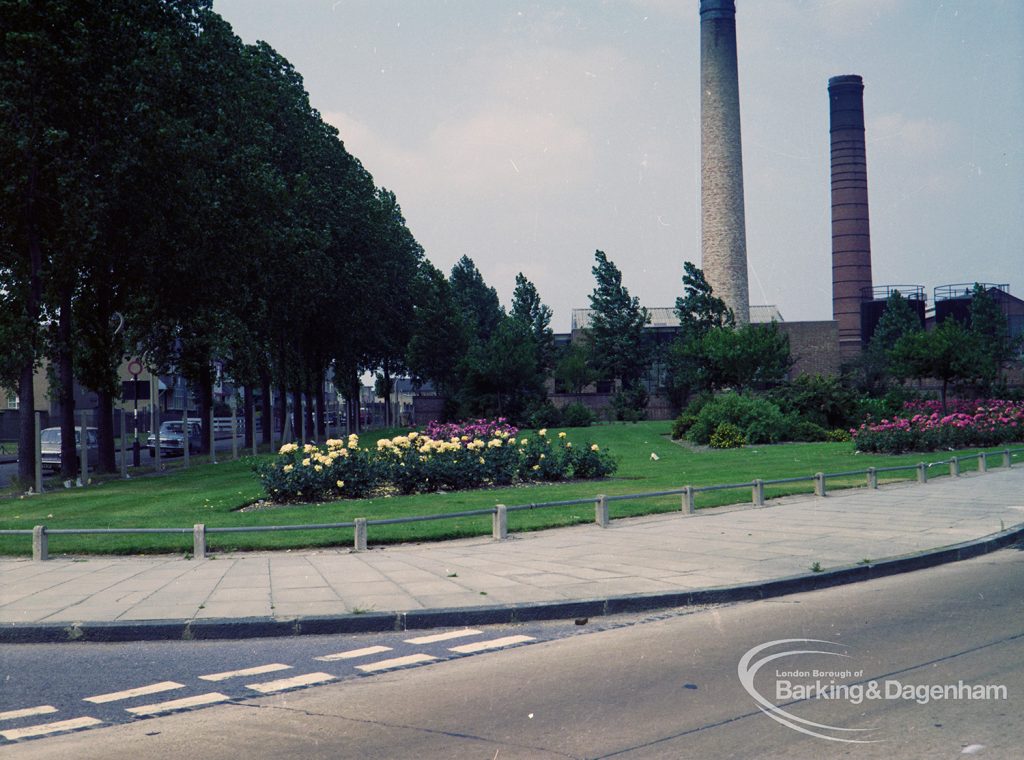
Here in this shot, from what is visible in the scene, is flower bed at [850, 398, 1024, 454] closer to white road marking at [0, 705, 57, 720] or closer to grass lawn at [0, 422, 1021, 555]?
grass lawn at [0, 422, 1021, 555]

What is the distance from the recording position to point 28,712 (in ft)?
21.2

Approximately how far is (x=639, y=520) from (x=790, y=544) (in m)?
3.27

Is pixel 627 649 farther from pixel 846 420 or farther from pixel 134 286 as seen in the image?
pixel 846 420

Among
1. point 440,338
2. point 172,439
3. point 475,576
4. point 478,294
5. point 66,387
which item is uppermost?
point 478,294

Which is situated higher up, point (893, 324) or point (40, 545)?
point (893, 324)

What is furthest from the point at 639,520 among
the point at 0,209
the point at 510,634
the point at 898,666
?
the point at 0,209

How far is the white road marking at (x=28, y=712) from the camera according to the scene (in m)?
6.37

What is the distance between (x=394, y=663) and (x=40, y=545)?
6.92m

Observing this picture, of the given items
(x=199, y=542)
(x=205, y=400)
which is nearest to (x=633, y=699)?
(x=199, y=542)

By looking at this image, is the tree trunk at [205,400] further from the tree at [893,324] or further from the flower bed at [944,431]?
the tree at [893,324]

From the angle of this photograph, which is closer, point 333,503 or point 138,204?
point 333,503

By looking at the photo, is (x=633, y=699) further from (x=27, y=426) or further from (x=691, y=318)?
(x=691, y=318)

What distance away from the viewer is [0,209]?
2473 centimetres

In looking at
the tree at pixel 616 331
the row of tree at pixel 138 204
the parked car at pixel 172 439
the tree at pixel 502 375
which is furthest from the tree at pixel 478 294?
the row of tree at pixel 138 204
